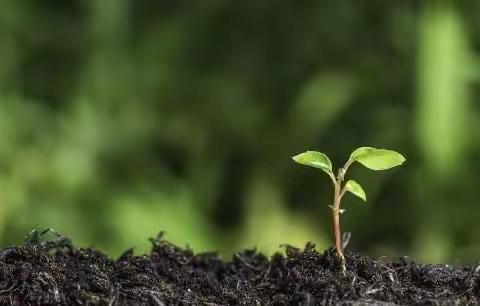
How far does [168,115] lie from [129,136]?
8.6 inches

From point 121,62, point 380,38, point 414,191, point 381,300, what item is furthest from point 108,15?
point 381,300

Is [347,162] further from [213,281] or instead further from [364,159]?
[213,281]

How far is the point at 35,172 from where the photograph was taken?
247cm

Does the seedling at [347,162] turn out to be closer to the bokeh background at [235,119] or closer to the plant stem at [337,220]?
the plant stem at [337,220]

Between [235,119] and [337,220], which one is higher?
[235,119]

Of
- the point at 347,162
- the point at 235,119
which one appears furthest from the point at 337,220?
the point at 235,119

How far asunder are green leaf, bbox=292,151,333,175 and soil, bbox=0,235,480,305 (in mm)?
70

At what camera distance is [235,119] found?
2760mm

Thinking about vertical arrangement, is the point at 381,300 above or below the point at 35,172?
below

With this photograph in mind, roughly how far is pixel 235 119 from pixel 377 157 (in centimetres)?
209

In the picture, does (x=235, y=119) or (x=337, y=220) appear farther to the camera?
(x=235, y=119)

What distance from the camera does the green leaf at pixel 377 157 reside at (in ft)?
2.20

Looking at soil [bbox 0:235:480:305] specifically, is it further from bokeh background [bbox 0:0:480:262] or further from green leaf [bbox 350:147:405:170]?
bokeh background [bbox 0:0:480:262]

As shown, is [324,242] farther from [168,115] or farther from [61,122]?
[61,122]
